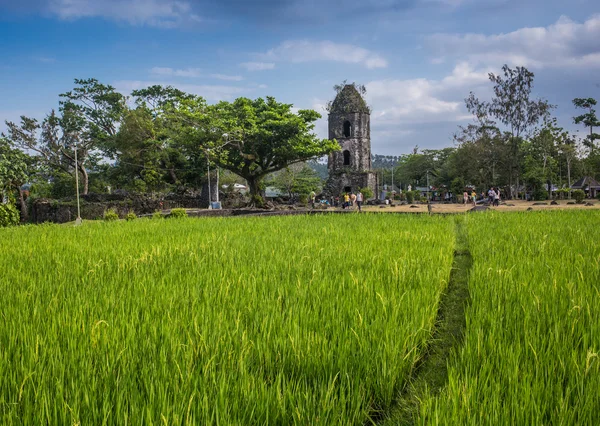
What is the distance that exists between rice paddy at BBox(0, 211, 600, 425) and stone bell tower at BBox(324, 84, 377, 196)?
110 feet

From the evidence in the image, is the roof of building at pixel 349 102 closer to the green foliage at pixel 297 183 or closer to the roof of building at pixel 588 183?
the green foliage at pixel 297 183

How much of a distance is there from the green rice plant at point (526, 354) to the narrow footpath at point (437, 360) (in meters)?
0.13

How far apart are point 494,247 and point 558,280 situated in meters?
2.13

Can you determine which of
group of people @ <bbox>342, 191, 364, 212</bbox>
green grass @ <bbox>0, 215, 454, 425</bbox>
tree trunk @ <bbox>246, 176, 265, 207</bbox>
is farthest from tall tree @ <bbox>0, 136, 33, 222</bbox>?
green grass @ <bbox>0, 215, 454, 425</bbox>

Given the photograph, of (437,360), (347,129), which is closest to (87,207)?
(437,360)

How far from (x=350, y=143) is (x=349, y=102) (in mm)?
3793

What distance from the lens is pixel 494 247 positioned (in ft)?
17.3

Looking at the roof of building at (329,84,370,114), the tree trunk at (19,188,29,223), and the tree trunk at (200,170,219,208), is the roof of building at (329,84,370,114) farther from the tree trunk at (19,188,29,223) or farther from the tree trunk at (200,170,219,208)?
the tree trunk at (19,188,29,223)

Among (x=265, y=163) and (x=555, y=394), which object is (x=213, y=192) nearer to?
(x=265, y=163)

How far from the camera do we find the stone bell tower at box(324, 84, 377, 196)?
36906 millimetres

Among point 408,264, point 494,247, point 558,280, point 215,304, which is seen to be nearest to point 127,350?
point 215,304

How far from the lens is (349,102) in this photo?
121 feet

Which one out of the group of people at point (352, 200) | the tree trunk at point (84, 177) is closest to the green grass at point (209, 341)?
the group of people at point (352, 200)

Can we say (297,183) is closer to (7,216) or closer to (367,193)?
(367,193)
